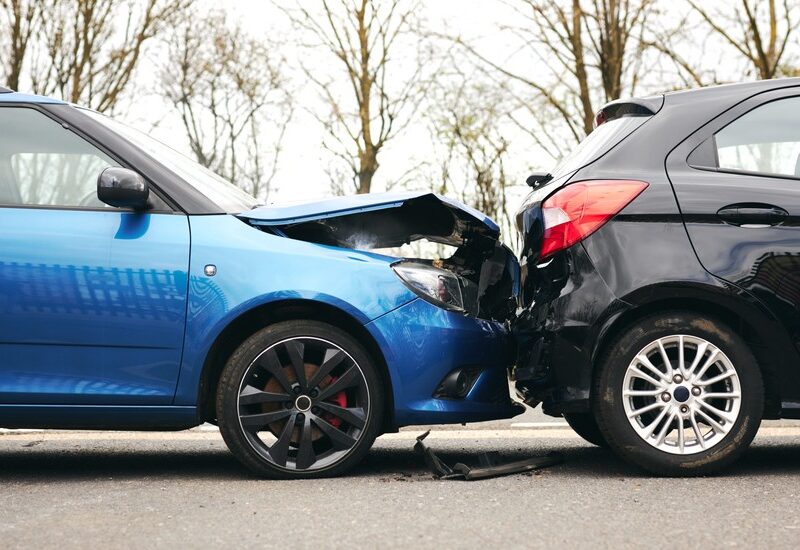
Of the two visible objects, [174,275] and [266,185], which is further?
[266,185]

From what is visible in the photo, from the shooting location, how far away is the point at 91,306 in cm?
439

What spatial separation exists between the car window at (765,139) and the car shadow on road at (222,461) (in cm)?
137

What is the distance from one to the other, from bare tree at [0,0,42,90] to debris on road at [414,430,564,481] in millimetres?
14302

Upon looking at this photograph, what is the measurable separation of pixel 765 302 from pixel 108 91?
1572 centimetres

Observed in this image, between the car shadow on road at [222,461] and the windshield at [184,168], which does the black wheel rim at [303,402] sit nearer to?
the car shadow on road at [222,461]

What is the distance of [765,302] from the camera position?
439cm

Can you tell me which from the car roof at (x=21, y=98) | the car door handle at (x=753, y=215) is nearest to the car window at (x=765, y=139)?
the car door handle at (x=753, y=215)

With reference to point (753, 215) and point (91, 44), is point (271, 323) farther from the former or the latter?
point (91, 44)

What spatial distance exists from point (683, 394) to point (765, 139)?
1243mm

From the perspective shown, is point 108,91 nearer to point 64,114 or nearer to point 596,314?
point 64,114

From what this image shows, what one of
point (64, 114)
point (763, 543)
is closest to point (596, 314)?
point (763, 543)

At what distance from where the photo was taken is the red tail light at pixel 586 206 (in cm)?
445

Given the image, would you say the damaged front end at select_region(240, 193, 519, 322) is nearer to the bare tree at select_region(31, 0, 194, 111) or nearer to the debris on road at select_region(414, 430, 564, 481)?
the debris on road at select_region(414, 430, 564, 481)

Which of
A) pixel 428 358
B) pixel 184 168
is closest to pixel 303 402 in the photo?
pixel 428 358
